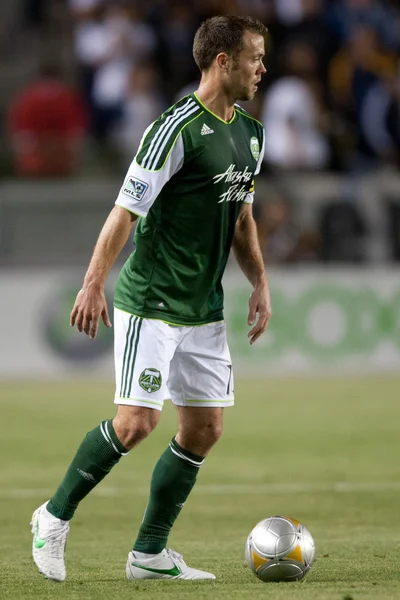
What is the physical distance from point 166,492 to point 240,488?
2893mm

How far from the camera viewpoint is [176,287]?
17.6ft

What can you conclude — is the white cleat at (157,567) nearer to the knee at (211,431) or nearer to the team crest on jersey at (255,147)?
the knee at (211,431)

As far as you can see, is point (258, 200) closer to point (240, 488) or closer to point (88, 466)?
point (240, 488)

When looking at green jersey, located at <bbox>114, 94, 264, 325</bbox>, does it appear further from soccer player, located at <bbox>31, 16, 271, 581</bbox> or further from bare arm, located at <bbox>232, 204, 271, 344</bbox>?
bare arm, located at <bbox>232, 204, 271, 344</bbox>

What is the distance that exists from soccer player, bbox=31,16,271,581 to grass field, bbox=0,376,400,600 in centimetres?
32

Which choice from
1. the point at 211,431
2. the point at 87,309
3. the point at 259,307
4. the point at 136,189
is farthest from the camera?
the point at 259,307

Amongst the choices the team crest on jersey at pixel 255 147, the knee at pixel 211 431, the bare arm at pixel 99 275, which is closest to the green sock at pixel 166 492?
the knee at pixel 211 431

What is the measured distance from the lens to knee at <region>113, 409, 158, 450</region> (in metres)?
5.19

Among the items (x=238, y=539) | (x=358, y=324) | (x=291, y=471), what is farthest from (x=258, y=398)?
(x=238, y=539)

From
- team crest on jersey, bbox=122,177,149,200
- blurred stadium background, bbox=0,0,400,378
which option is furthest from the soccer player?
blurred stadium background, bbox=0,0,400,378

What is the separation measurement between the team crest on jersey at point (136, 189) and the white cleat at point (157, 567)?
1591 millimetres

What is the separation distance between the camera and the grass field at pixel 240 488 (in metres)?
5.14

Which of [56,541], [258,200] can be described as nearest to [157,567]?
[56,541]

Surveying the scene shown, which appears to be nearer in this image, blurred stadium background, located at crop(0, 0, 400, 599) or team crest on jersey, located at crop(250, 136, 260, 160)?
team crest on jersey, located at crop(250, 136, 260, 160)
